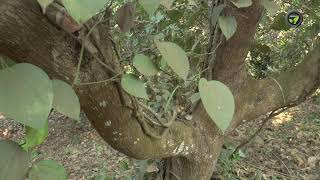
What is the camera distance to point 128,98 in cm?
103

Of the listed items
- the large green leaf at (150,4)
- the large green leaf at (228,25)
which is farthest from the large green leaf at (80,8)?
the large green leaf at (228,25)

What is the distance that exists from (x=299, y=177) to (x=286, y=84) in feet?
2.74

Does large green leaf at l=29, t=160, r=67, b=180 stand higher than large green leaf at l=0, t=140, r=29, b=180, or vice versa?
large green leaf at l=0, t=140, r=29, b=180

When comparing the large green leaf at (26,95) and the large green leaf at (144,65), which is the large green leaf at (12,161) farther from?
the large green leaf at (144,65)

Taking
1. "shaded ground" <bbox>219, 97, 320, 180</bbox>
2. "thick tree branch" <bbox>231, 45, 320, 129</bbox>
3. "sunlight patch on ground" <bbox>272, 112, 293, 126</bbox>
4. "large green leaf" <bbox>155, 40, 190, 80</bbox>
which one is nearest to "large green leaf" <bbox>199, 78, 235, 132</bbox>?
"large green leaf" <bbox>155, 40, 190, 80</bbox>

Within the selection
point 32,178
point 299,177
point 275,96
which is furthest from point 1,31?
point 299,177

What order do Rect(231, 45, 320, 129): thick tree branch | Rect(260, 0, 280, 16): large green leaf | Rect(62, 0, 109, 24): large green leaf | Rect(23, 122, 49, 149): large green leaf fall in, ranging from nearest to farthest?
Rect(62, 0, 109, 24): large green leaf → Rect(23, 122, 49, 149): large green leaf → Rect(260, 0, 280, 16): large green leaf → Rect(231, 45, 320, 129): thick tree branch

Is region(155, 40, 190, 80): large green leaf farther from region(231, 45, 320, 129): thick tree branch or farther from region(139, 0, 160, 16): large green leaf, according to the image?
region(231, 45, 320, 129): thick tree branch

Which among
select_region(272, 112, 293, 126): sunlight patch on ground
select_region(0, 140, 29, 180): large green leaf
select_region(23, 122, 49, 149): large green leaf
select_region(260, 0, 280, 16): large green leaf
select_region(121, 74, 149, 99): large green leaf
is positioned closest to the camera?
select_region(0, 140, 29, 180): large green leaf

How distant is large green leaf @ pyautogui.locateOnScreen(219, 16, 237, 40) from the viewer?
1090mm

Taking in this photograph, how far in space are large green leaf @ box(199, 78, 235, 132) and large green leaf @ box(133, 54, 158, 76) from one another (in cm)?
16

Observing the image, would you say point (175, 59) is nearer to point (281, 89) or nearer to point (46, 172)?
point (46, 172)

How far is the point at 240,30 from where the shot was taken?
1.34 m

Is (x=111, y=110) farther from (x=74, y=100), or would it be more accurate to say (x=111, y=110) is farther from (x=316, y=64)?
(x=316, y=64)
